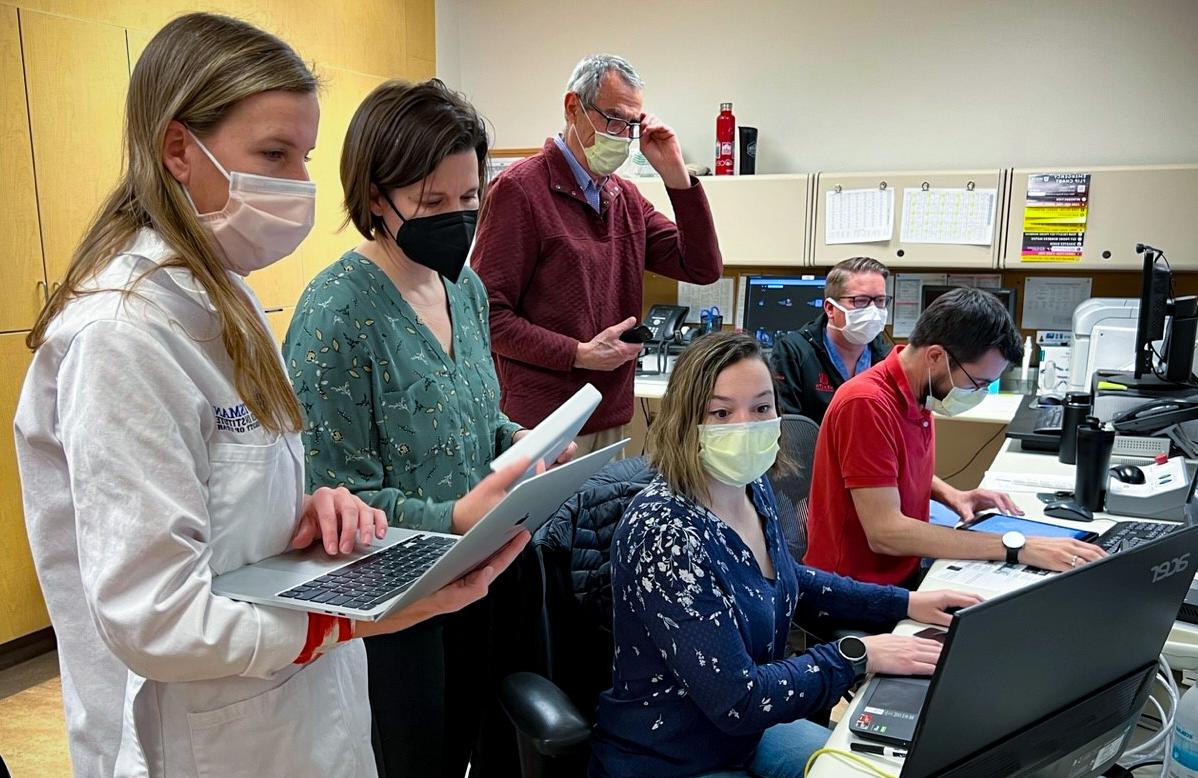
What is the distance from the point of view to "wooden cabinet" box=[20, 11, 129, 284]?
2.81 m

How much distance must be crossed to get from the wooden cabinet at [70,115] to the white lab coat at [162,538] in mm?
2236

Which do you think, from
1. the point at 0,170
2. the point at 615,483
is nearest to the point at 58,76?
the point at 0,170

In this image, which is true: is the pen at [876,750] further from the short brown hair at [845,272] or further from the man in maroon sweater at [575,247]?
the short brown hair at [845,272]

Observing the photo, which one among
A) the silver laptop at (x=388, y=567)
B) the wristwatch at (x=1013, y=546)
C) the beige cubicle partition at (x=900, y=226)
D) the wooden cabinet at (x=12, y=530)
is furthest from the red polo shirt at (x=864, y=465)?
the wooden cabinet at (x=12, y=530)

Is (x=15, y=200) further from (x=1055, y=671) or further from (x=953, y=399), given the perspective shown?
(x=1055, y=671)

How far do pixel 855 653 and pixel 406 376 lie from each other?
30.7 inches

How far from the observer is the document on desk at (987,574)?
169 centimetres

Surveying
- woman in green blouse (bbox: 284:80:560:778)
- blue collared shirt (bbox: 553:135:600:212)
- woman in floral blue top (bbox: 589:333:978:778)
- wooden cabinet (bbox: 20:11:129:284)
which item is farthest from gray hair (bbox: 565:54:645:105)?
wooden cabinet (bbox: 20:11:129:284)

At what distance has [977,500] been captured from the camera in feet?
7.22

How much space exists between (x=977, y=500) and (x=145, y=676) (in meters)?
1.91

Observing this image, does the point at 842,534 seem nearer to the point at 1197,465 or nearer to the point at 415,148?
the point at 1197,465

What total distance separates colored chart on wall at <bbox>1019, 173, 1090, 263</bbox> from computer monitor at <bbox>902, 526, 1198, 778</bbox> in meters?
2.92

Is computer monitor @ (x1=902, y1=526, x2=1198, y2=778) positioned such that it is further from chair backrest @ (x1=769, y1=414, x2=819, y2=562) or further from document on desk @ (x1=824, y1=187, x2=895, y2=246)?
document on desk @ (x1=824, y1=187, x2=895, y2=246)

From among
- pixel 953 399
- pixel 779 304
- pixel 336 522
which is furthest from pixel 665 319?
pixel 336 522
